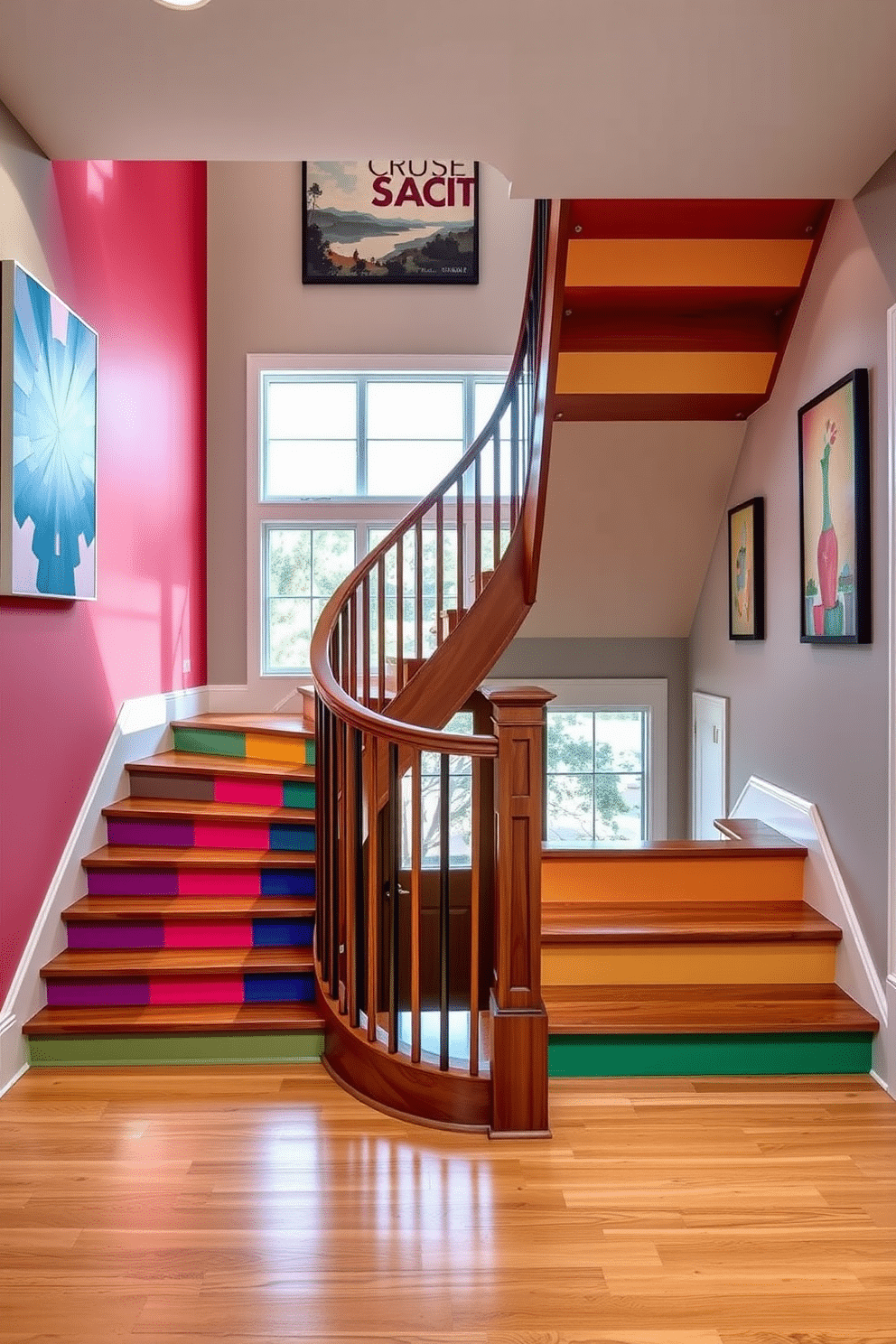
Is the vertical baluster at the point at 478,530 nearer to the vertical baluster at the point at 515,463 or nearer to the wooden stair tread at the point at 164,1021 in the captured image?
the vertical baluster at the point at 515,463

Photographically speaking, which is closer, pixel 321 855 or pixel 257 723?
pixel 321 855

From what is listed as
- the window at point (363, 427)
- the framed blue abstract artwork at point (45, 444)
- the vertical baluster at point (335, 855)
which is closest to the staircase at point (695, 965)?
the vertical baluster at point (335, 855)

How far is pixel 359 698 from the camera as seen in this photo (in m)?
3.97

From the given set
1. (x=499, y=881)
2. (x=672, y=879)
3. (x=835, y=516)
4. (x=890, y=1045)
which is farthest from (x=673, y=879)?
(x=835, y=516)

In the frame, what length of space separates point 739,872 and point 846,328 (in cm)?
191

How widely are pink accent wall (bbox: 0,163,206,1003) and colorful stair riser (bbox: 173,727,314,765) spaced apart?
30 centimetres

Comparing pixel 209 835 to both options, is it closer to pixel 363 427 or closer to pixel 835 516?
pixel 835 516

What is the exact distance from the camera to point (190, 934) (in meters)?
3.34

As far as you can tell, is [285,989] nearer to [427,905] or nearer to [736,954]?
[736,954]

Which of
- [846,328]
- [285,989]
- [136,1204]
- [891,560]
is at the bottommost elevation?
[136,1204]

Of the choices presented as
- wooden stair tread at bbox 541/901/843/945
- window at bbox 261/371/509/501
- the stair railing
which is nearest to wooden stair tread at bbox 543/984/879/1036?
wooden stair tread at bbox 541/901/843/945

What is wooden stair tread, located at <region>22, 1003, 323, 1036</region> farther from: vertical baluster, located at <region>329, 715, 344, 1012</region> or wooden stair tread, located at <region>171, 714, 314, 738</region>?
wooden stair tread, located at <region>171, 714, 314, 738</region>

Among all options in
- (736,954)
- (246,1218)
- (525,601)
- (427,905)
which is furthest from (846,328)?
(427,905)

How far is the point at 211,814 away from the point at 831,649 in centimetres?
238
